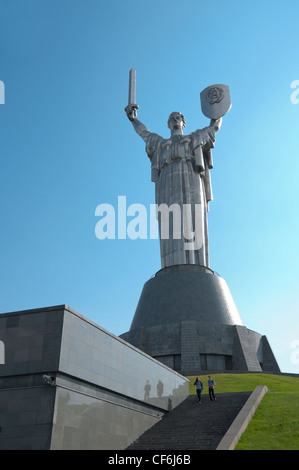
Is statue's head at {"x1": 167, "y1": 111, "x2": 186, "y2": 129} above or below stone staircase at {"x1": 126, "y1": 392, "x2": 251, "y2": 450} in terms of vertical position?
above

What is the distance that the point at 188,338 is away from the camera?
92.6ft

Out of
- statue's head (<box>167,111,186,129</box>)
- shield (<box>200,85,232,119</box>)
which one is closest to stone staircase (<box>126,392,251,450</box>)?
shield (<box>200,85,232,119</box>)

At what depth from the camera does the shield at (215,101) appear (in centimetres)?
3603

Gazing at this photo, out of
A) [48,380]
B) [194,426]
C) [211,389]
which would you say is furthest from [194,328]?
[48,380]

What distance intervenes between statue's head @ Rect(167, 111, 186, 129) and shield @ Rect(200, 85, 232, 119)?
7.03 ft

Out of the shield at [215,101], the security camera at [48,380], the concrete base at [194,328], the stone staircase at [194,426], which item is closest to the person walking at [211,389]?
the stone staircase at [194,426]

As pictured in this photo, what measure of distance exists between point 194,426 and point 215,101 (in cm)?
2839

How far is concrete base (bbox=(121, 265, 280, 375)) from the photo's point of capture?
2817cm

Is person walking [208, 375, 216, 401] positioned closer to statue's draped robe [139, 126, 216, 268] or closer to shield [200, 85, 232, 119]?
statue's draped robe [139, 126, 216, 268]

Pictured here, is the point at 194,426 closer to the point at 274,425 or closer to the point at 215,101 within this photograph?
the point at 274,425

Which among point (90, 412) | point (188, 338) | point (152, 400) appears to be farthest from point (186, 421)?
point (188, 338)

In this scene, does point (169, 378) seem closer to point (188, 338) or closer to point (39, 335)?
point (39, 335)
